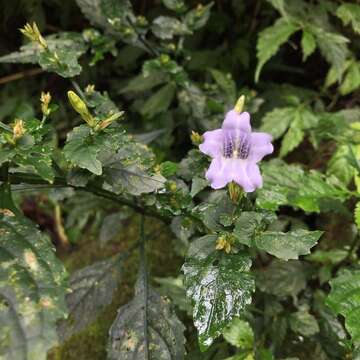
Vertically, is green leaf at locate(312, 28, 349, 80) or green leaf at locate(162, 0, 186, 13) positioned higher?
green leaf at locate(162, 0, 186, 13)

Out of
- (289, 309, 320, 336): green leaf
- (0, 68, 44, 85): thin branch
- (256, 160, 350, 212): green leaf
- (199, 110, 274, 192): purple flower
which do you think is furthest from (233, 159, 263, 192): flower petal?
(0, 68, 44, 85): thin branch

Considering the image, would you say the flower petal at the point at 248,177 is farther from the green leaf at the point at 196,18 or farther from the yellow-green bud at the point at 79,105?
the green leaf at the point at 196,18

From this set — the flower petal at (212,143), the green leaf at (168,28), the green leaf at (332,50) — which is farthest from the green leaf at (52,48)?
the green leaf at (332,50)

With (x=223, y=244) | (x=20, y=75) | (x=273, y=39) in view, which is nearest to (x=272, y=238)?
(x=223, y=244)

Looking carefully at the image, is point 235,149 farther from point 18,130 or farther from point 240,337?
point 240,337

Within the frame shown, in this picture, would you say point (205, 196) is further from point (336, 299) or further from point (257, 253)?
point (336, 299)

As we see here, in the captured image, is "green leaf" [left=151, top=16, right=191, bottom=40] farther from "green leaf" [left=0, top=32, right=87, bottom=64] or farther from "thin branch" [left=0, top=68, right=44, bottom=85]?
"thin branch" [left=0, top=68, right=44, bottom=85]
